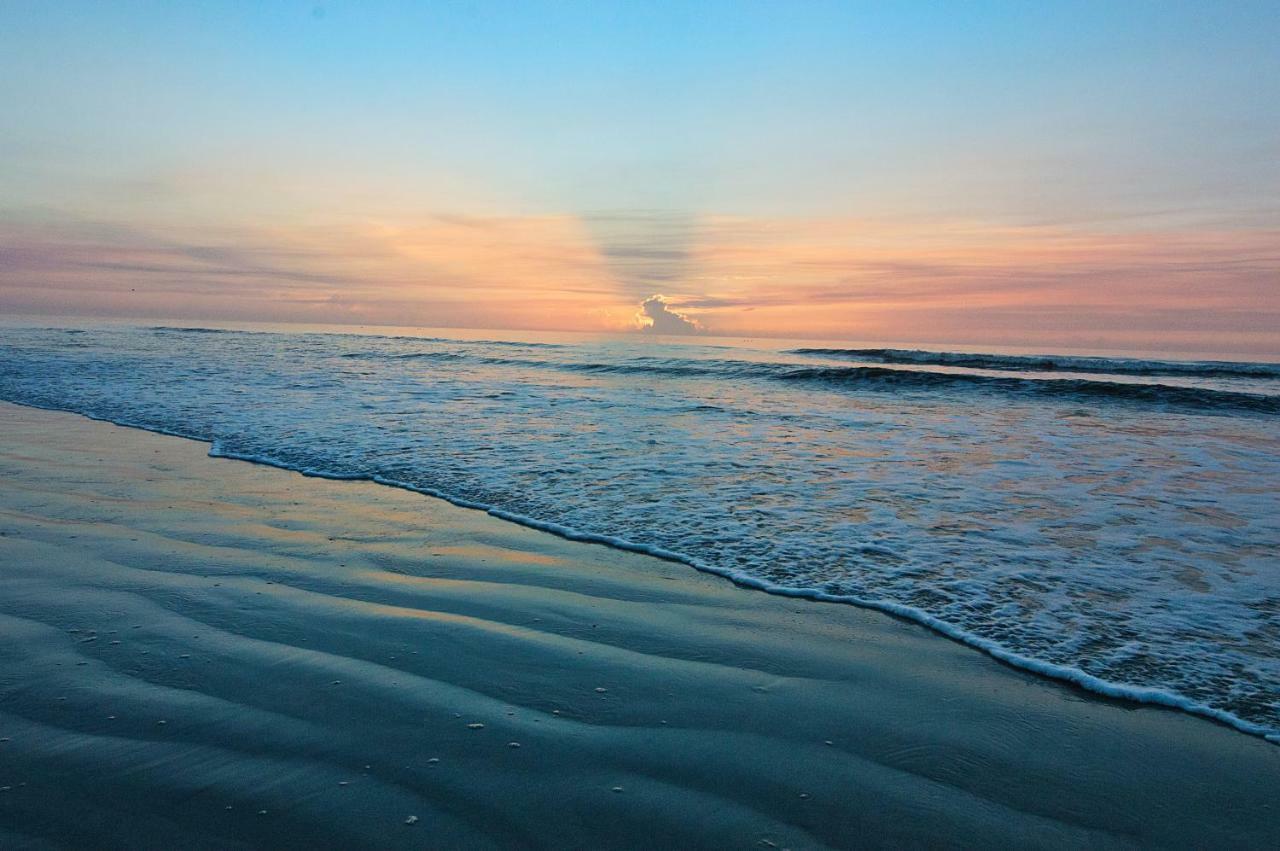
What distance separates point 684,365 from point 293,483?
72.9 ft

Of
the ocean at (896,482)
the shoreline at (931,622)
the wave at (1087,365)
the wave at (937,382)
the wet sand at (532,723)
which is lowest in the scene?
the wet sand at (532,723)

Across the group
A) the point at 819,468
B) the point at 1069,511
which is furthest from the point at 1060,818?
A: the point at 819,468

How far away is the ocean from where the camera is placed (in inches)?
155

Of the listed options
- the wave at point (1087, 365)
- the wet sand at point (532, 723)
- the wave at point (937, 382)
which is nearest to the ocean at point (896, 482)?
the wave at point (937, 382)

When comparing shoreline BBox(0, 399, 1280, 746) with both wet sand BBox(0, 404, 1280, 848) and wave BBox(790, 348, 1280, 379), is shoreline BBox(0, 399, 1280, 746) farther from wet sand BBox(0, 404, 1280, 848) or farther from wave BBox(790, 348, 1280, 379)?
wave BBox(790, 348, 1280, 379)

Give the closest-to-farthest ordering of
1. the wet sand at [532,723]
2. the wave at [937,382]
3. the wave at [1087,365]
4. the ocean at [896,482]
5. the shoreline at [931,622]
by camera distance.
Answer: the wet sand at [532,723] < the shoreline at [931,622] < the ocean at [896,482] < the wave at [937,382] < the wave at [1087,365]

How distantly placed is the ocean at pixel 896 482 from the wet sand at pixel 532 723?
0.56m

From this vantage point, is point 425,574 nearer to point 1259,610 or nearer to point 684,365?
point 1259,610

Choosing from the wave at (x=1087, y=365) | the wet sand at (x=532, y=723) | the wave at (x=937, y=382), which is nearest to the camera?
the wet sand at (x=532, y=723)

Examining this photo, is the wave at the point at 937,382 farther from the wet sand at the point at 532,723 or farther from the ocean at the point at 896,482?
the wet sand at the point at 532,723

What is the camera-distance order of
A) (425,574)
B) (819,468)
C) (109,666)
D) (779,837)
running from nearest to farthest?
(779,837) → (109,666) → (425,574) → (819,468)

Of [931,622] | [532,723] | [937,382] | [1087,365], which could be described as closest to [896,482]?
[931,622]

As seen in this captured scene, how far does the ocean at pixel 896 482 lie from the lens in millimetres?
3943

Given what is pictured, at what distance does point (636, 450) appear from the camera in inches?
357
